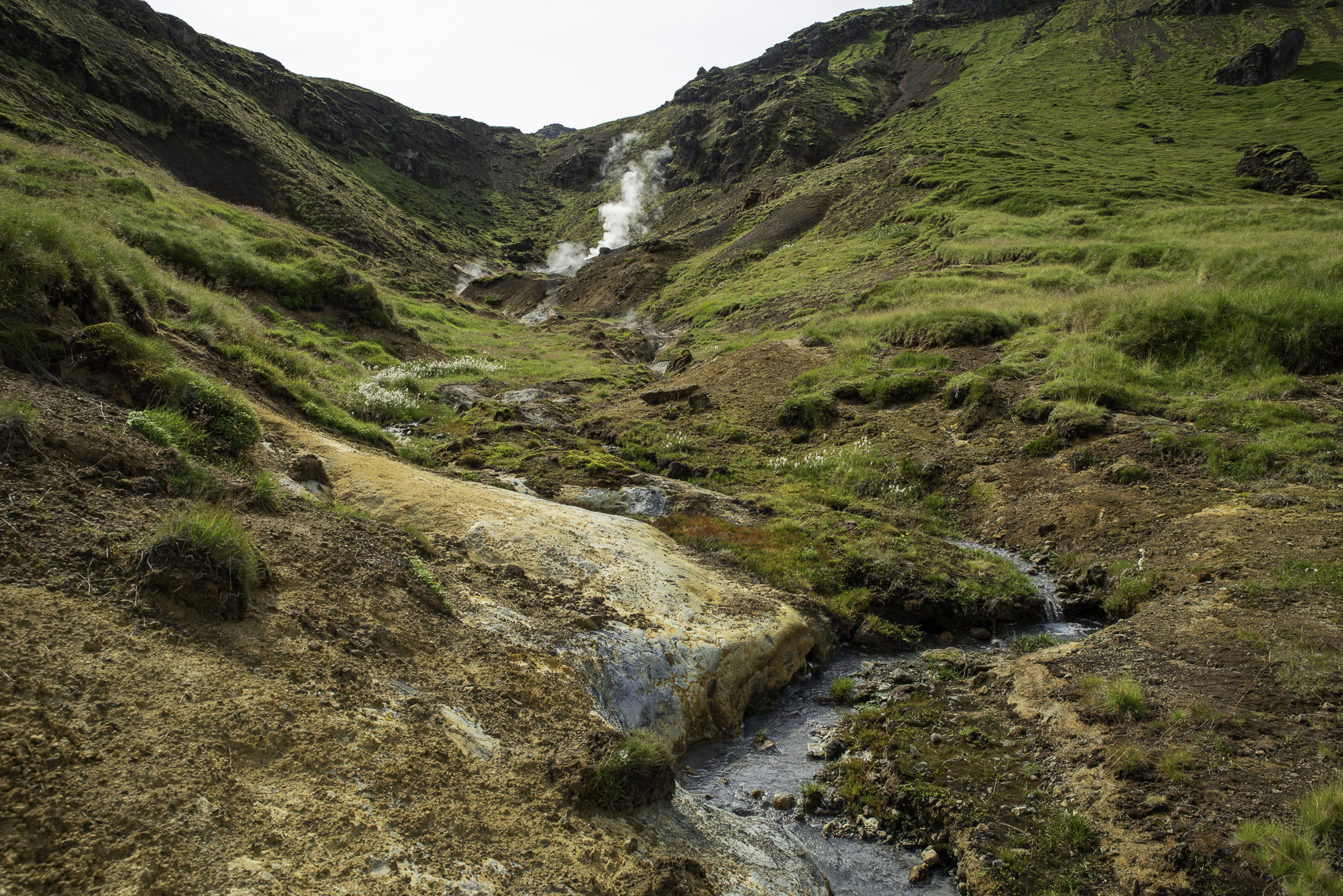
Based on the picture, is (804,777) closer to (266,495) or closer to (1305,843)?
(1305,843)

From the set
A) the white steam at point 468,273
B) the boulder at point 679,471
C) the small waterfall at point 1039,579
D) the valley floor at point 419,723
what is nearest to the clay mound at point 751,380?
the boulder at point 679,471

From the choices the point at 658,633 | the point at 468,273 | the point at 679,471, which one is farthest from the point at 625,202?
the point at 658,633

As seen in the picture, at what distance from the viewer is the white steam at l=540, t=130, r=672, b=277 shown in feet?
326

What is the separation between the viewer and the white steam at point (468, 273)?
241ft

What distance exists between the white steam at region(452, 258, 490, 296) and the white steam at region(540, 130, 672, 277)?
8966 mm

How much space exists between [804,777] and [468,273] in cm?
8173

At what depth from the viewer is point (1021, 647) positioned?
9938mm

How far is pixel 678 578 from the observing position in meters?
10.1

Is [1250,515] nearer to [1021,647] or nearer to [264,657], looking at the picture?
[1021,647]

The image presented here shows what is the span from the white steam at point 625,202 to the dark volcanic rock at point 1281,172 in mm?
65458

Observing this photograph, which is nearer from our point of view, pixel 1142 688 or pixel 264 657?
pixel 264 657

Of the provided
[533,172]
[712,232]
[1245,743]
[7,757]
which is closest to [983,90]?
[712,232]

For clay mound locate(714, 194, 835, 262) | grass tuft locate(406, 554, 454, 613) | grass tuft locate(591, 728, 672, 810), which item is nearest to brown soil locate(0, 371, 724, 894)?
grass tuft locate(591, 728, 672, 810)

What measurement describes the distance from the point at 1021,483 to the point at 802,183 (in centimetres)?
6578
